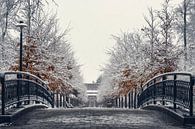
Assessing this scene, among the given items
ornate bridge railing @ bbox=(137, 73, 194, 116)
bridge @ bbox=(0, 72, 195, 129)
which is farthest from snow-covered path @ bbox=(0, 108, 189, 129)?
ornate bridge railing @ bbox=(137, 73, 194, 116)

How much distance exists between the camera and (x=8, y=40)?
102 ft

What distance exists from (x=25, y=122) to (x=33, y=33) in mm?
18945

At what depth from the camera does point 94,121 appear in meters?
11.2

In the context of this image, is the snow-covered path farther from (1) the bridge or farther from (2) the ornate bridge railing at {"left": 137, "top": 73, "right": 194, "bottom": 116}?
(2) the ornate bridge railing at {"left": 137, "top": 73, "right": 194, "bottom": 116}

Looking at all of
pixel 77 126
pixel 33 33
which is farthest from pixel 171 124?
pixel 33 33

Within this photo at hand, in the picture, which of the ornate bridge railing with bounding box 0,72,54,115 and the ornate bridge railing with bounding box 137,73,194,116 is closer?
the ornate bridge railing with bounding box 137,73,194,116

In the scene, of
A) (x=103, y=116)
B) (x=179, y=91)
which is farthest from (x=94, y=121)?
(x=179, y=91)

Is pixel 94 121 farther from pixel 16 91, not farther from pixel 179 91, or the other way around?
pixel 16 91

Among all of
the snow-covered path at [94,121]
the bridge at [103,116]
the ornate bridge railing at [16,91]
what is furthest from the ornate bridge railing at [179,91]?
the ornate bridge railing at [16,91]

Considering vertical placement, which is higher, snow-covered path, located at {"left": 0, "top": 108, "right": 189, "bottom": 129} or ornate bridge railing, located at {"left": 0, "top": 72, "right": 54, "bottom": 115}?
ornate bridge railing, located at {"left": 0, "top": 72, "right": 54, "bottom": 115}

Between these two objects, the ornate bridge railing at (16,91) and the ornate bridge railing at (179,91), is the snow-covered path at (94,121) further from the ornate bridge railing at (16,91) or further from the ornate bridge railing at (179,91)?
the ornate bridge railing at (16,91)

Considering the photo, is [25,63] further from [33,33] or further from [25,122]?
[25,122]

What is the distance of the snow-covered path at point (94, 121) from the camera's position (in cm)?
1036

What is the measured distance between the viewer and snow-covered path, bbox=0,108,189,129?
10363mm
